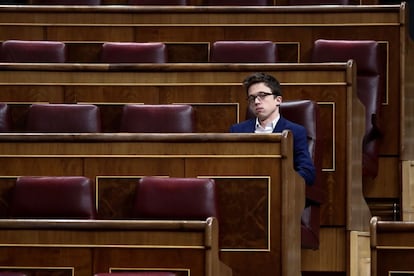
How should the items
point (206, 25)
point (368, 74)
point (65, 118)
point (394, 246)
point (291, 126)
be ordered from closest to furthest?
point (394, 246), point (291, 126), point (65, 118), point (368, 74), point (206, 25)

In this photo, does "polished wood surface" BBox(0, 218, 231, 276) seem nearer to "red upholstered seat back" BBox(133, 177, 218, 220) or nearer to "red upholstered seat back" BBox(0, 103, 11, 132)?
"red upholstered seat back" BBox(133, 177, 218, 220)

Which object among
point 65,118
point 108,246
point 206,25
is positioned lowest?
point 108,246

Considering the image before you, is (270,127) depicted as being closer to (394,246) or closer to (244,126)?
(244,126)

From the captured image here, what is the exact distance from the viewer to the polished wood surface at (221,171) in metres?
1.11

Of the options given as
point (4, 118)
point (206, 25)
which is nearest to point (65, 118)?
point (4, 118)

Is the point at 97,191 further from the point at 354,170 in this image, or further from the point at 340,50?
the point at 340,50

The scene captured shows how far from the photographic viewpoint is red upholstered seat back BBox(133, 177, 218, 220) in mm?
1070

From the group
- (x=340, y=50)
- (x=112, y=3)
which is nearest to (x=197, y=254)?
(x=340, y=50)

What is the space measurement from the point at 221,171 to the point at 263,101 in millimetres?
98

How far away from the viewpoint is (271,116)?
1.20 meters

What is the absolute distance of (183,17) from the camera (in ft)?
5.12

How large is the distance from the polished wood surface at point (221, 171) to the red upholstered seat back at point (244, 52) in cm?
34

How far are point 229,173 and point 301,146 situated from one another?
0.09 metres

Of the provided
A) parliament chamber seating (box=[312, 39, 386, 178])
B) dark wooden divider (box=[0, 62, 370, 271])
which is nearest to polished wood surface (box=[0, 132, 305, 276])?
dark wooden divider (box=[0, 62, 370, 271])
